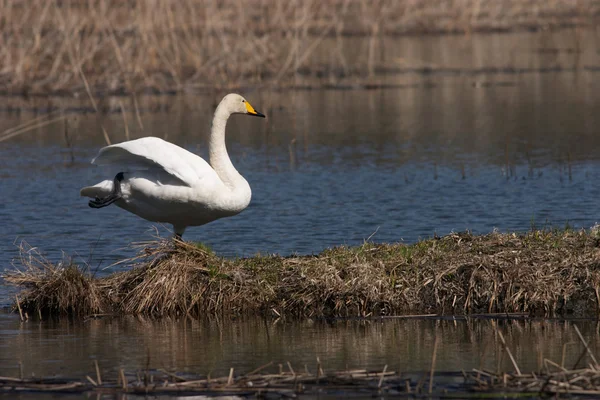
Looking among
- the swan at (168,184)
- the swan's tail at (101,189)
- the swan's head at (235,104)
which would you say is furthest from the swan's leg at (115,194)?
the swan's head at (235,104)

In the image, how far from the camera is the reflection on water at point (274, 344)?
6.68m

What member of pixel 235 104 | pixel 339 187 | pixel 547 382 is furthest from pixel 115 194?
pixel 339 187

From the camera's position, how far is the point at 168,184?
341 inches

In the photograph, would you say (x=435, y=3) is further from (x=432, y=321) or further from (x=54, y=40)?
(x=432, y=321)

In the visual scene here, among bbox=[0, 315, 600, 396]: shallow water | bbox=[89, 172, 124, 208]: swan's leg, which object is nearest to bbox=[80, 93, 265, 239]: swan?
bbox=[89, 172, 124, 208]: swan's leg

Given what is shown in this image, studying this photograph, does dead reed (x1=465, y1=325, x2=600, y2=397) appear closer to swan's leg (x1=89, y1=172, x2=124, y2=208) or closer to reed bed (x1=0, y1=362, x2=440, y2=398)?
reed bed (x1=0, y1=362, x2=440, y2=398)

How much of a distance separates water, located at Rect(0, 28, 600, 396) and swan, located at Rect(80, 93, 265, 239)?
0.53 meters

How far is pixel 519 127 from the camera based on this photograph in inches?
754

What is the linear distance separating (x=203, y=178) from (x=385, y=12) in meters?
24.9

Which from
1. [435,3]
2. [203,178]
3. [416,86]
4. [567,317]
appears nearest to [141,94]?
[416,86]

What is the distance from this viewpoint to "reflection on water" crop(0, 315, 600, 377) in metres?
6.68

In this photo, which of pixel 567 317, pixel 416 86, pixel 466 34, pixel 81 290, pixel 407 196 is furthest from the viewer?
pixel 466 34

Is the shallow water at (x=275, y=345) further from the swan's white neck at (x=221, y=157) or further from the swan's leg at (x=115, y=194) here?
the swan's white neck at (x=221, y=157)

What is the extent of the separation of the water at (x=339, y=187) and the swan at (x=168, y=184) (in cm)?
53
